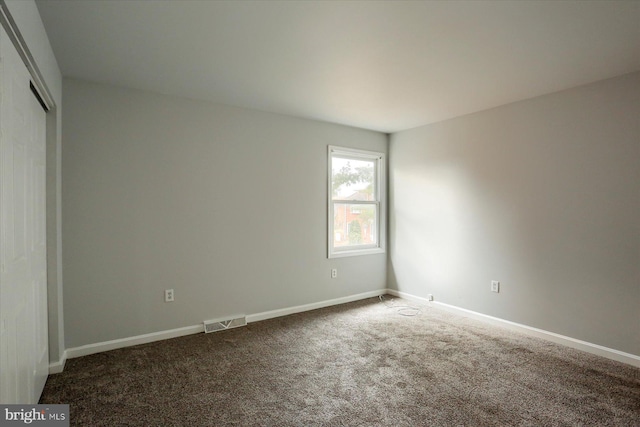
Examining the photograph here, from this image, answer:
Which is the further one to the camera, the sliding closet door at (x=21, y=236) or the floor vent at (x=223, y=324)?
the floor vent at (x=223, y=324)

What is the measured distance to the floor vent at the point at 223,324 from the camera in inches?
136

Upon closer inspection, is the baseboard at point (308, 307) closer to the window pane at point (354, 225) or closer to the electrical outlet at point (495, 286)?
the window pane at point (354, 225)

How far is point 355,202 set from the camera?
471 cm

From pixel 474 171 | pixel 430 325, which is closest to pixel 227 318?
pixel 430 325

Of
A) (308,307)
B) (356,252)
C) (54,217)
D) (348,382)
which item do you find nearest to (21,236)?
(54,217)

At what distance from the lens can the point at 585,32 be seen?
2.14 m

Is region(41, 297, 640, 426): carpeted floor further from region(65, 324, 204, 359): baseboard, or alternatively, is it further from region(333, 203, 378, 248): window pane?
region(333, 203, 378, 248): window pane

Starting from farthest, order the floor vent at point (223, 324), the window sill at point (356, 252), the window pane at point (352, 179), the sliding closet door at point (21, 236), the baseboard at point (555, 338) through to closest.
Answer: the window pane at point (352, 179) < the window sill at point (356, 252) < the floor vent at point (223, 324) < the baseboard at point (555, 338) < the sliding closet door at point (21, 236)

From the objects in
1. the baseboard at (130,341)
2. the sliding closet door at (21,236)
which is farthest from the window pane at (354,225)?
the sliding closet door at (21,236)

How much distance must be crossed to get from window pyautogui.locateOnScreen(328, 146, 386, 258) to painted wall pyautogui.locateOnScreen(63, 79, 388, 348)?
202 mm

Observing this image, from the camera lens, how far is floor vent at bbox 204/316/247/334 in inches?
136

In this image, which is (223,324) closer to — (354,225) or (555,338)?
(354,225)

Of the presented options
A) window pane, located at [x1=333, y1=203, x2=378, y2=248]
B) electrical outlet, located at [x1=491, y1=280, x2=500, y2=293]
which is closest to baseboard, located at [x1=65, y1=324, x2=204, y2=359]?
window pane, located at [x1=333, y1=203, x2=378, y2=248]

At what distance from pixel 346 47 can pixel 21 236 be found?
230 cm
